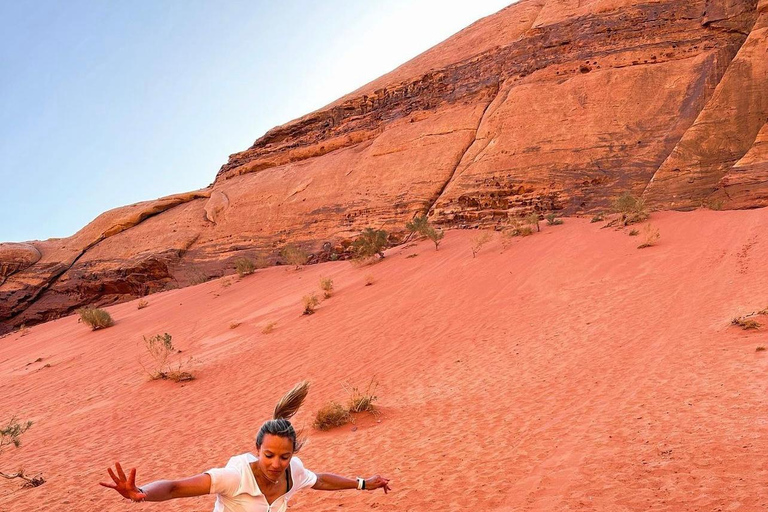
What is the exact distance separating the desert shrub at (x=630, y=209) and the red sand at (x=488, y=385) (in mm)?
623

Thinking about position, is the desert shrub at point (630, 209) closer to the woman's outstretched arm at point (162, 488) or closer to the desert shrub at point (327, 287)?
the desert shrub at point (327, 287)

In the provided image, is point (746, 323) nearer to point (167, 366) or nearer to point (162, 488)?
point (162, 488)

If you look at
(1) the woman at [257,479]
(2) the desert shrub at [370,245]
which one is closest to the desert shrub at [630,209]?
(2) the desert shrub at [370,245]

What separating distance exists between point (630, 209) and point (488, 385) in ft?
29.1

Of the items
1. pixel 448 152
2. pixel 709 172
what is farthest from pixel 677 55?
pixel 448 152

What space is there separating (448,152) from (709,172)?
9.10 meters

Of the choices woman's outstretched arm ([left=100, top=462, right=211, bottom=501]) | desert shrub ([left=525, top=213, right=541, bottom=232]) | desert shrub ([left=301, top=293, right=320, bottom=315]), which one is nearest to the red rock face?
desert shrub ([left=525, top=213, right=541, bottom=232])

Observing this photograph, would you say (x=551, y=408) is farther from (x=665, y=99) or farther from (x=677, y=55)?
(x=677, y=55)

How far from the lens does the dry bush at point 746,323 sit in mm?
5892

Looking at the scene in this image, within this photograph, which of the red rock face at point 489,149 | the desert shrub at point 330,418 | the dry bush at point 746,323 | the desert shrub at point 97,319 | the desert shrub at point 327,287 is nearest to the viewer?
the desert shrub at point 330,418

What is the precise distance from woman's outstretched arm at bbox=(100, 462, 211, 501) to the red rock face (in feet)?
44.9

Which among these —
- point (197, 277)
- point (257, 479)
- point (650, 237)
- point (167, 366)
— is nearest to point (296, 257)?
point (197, 277)

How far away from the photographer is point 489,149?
17.8m

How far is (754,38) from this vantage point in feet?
48.6
